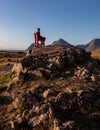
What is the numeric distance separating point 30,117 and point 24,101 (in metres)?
2.58

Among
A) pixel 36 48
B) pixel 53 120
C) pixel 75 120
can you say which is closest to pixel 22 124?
pixel 53 120

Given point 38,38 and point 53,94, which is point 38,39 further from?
point 53,94

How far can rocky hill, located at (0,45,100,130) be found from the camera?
21.4 meters

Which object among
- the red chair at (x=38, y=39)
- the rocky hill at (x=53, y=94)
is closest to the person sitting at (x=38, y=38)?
the red chair at (x=38, y=39)

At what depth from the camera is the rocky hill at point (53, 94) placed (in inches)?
842

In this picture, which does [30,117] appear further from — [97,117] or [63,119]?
[97,117]

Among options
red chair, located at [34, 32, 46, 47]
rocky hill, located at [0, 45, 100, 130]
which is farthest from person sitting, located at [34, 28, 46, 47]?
rocky hill, located at [0, 45, 100, 130]

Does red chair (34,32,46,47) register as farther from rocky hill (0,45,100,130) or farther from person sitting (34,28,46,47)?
rocky hill (0,45,100,130)

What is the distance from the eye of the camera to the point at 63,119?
69.2ft

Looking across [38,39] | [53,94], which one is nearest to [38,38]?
[38,39]

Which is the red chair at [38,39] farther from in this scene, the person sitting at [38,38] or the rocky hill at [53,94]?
the rocky hill at [53,94]

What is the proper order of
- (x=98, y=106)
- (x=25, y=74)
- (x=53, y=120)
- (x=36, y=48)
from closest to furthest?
(x=53, y=120), (x=98, y=106), (x=25, y=74), (x=36, y=48)

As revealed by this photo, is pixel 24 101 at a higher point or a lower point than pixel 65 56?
lower

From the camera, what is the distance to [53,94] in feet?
82.4
